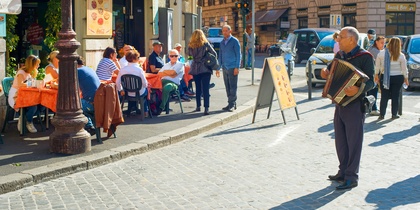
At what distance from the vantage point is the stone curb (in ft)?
25.2

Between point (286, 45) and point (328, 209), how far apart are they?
2183 cm

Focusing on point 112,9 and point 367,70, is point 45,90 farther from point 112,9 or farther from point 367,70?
point 112,9

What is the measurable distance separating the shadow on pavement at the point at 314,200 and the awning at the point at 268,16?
46.2 meters

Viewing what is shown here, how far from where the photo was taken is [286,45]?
28.1m

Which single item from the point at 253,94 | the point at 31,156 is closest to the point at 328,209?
the point at 31,156

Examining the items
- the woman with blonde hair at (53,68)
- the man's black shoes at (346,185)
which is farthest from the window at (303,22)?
the man's black shoes at (346,185)

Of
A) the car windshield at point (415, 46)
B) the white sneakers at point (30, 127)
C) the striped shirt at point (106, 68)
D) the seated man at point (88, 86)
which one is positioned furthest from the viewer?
the car windshield at point (415, 46)

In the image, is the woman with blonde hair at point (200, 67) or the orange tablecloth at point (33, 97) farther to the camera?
the woman with blonde hair at point (200, 67)

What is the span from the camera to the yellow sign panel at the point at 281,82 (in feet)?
42.6

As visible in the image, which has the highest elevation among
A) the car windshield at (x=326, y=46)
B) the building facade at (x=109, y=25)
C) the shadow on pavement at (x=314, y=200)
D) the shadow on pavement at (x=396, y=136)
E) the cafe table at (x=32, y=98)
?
the building facade at (x=109, y=25)

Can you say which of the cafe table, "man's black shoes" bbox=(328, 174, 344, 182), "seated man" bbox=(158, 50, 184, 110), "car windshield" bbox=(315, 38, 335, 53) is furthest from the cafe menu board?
"man's black shoes" bbox=(328, 174, 344, 182)

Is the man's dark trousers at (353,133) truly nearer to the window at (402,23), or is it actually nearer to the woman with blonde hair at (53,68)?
the woman with blonde hair at (53,68)

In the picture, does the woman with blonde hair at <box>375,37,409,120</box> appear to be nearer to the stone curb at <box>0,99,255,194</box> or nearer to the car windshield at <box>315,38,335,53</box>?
the stone curb at <box>0,99,255,194</box>

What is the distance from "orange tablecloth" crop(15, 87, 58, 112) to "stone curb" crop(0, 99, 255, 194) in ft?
5.51
